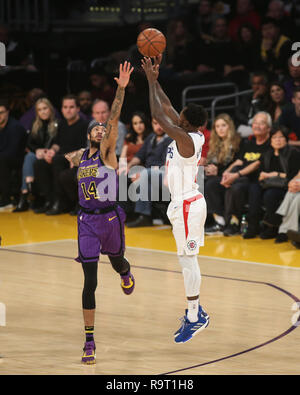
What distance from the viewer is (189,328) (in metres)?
6.25

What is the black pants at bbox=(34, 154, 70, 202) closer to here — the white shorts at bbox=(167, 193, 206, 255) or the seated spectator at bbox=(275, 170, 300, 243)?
the seated spectator at bbox=(275, 170, 300, 243)

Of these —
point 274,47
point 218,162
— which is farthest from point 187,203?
point 274,47

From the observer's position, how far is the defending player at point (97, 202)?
586 cm

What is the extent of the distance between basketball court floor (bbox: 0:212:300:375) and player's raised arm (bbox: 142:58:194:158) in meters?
1.48

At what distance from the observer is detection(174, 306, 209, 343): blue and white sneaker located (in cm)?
620

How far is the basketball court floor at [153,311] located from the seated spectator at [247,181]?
259mm

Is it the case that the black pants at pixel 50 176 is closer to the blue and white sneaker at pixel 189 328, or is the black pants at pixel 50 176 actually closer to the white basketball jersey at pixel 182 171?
the white basketball jersey at pixel 182 171

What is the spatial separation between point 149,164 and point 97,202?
5466 millimetres

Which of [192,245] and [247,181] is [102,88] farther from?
[192,245]

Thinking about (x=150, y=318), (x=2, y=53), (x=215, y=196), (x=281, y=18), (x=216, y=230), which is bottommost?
(x=216, y=230)

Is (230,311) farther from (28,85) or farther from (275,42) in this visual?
(28,85)

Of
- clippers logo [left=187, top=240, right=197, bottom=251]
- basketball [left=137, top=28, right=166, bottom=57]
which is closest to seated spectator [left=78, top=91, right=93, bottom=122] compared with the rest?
basketball [left=137, top=28, right=166, bottom=57]

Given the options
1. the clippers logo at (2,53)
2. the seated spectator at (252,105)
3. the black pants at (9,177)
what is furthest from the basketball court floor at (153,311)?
the clippers logo at (2,53)
